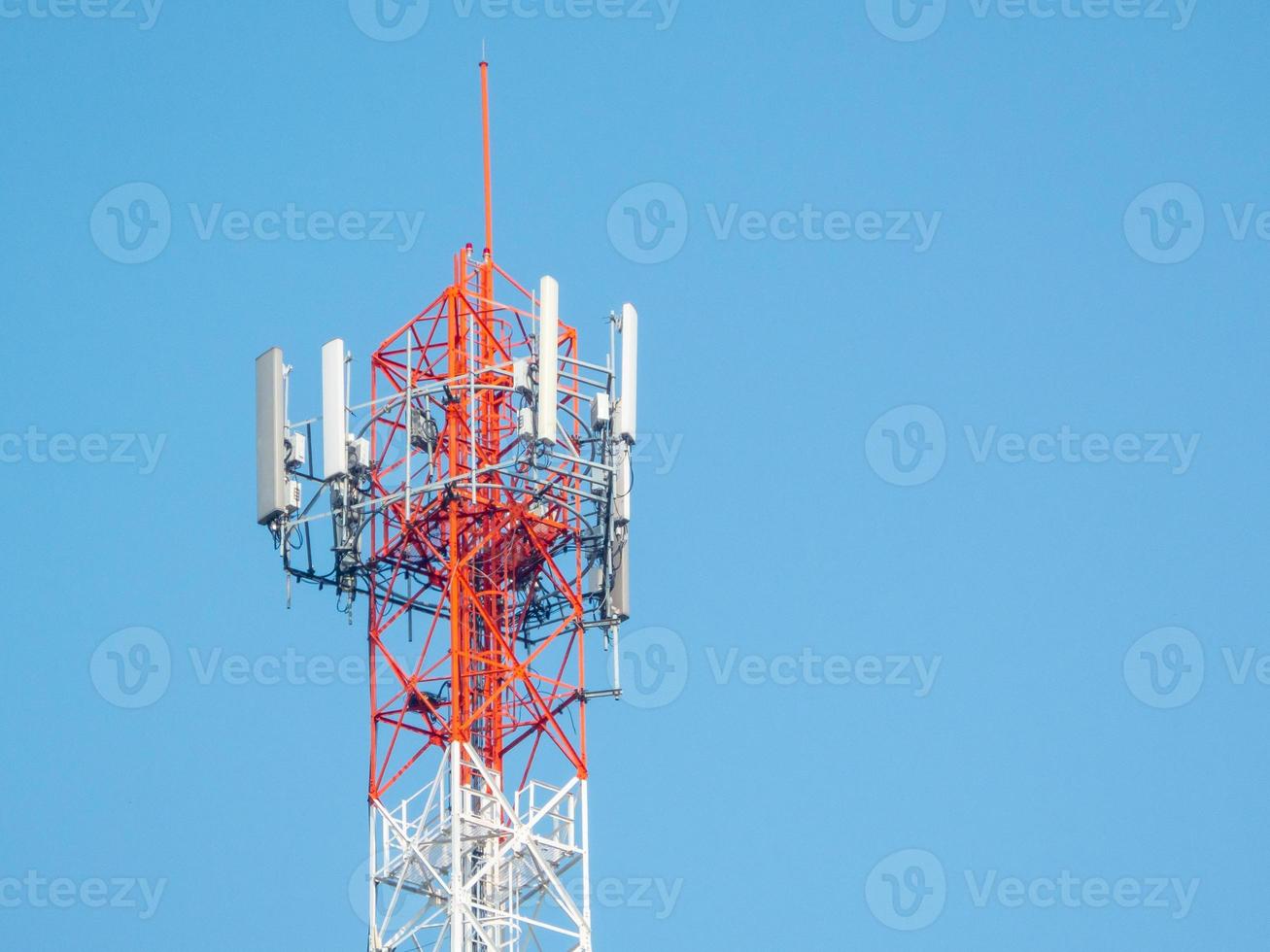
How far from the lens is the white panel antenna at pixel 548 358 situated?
87812 mm

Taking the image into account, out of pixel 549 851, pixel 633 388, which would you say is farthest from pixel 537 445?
pixel 549 851

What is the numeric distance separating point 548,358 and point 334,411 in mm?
5300

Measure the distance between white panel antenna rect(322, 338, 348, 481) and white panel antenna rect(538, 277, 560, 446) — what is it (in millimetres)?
4857

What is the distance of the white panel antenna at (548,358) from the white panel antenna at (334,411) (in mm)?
4857

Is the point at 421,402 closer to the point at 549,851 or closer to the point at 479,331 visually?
the point at 479,331

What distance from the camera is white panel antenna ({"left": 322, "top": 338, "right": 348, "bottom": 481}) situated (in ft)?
295

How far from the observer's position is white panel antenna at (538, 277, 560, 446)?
3457 inches

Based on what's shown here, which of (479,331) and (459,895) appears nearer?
(459,895)

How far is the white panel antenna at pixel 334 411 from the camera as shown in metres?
89.8

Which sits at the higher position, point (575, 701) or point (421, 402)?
point (421, 402)

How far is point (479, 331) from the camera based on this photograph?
9162 centimetres

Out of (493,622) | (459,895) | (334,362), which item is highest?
(334,362)

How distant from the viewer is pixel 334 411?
90000mm

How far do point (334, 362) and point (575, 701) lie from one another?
9.69m
